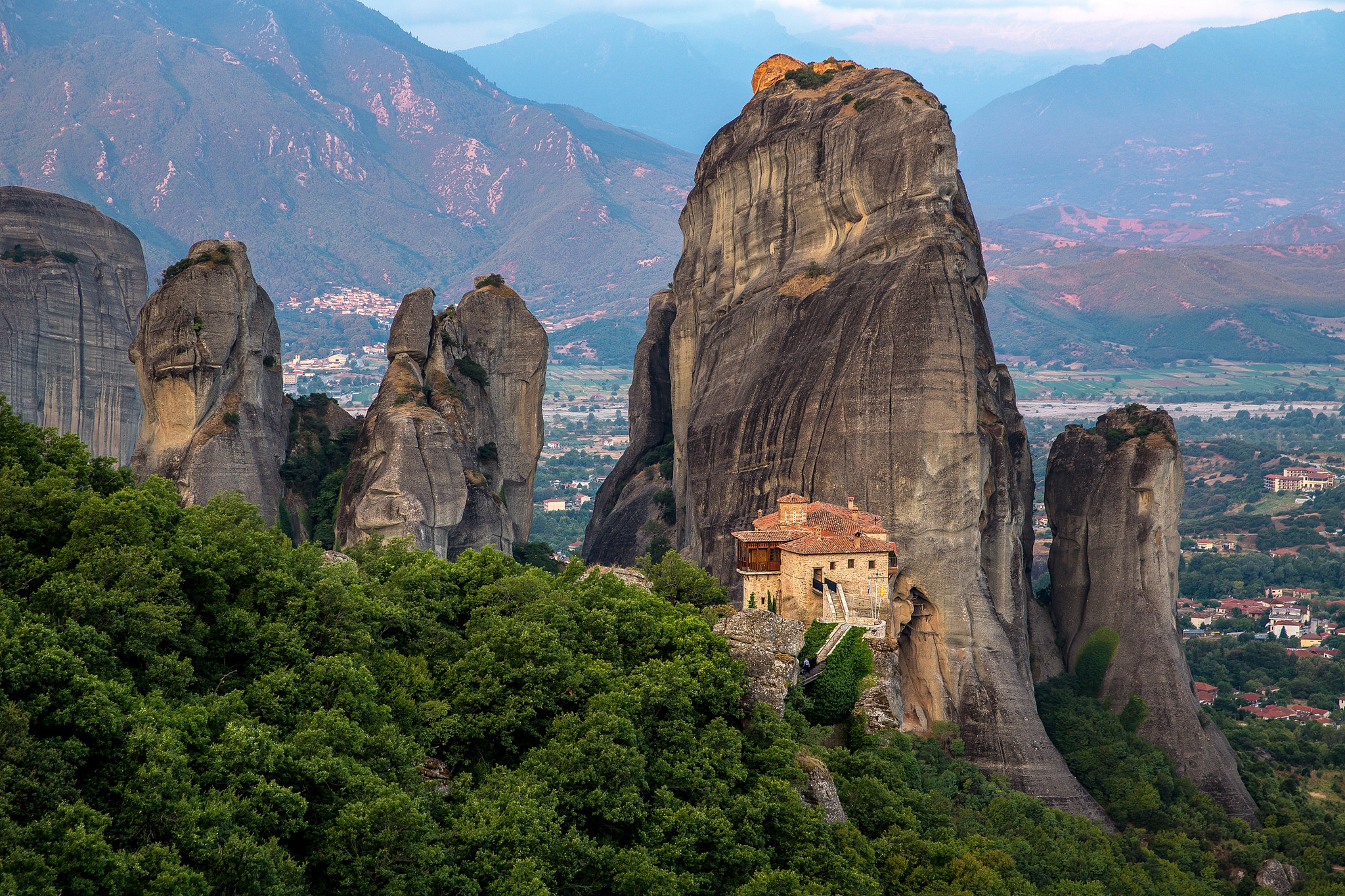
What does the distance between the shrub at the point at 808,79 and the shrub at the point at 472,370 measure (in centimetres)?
2181

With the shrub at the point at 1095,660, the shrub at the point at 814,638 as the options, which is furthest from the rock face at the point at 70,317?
the shrub at the point at 1095,660

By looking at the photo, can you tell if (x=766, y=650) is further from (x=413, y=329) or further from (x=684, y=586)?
(x=413, y=329)

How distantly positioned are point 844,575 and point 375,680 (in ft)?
59.0

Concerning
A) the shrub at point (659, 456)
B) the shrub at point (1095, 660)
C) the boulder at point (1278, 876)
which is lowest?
the boulder at point (1278, 876)

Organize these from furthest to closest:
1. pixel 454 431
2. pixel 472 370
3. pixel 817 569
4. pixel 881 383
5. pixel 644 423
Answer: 1. pixel 644 423
2. pixel 472 370
3. pixel 454 431
4. pixel 881 383
5. pixel 817 569

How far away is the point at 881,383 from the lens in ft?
188

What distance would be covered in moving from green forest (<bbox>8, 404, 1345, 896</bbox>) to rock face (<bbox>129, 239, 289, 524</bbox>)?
26711mm

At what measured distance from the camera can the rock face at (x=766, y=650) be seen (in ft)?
109

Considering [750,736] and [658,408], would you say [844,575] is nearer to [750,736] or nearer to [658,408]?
[750,736]

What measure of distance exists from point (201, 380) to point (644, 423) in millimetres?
32831

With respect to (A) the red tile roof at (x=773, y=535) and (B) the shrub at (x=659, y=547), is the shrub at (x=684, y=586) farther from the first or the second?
(B) the shrub at (x=659, y=547)

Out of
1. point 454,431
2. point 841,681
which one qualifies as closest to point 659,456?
point 454,431

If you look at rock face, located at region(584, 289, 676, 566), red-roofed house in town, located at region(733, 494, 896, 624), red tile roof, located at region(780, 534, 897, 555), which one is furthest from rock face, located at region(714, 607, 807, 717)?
rock face, located at region(584, 289, 676, 566)

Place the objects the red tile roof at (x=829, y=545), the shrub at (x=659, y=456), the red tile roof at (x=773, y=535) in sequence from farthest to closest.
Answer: the shrub at (x=659, y=456)
the red tile roof at (x=773, y=535)
the red tile roof at (x=829, y=545)
